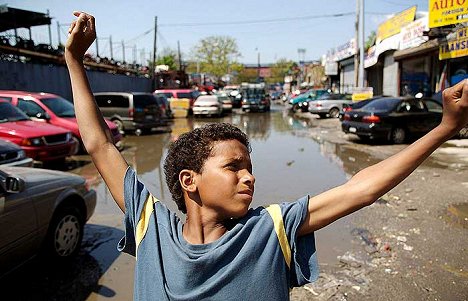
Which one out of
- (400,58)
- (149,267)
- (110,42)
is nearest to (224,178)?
(149,267)

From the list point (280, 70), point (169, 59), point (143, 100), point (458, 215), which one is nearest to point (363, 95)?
point (143, 100)

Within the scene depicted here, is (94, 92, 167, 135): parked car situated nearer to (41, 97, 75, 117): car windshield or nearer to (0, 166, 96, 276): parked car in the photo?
(41, 97, 75, 117): car windshield

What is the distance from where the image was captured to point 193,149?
149 centimetres

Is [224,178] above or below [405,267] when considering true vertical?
above

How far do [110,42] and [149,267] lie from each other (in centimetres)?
→ 4267

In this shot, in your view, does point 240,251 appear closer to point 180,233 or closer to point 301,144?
point 180,233

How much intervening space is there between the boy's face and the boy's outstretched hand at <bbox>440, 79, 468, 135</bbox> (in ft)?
2.37

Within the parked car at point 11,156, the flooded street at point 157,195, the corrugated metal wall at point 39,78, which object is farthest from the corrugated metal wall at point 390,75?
the parked car at point 11,156

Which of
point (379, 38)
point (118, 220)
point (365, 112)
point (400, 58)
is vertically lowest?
point (118, 220)

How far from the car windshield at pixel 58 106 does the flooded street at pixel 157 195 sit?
149 centimetres

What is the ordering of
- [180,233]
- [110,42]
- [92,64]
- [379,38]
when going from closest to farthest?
[180,233], [379,38], [92,64], [110,42]

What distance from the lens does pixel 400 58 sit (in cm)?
2086

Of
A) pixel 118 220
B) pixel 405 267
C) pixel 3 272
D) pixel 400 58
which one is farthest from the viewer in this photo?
pixel 400 58

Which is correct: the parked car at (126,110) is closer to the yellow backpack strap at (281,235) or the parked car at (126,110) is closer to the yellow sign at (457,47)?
the yellow sign at (457,47)
